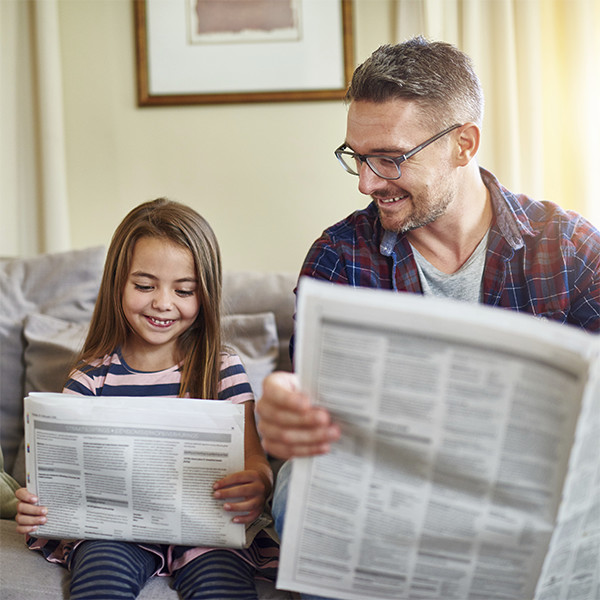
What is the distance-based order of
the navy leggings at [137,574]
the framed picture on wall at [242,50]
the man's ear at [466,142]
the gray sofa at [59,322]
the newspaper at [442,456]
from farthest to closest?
1. the framed picture on wall at [242,50]
2. the gray sofa at [59,322]
3. the man's ear at [466,142]
4. the navy leggings at [137,574]
5. the newspaper at [442,456]

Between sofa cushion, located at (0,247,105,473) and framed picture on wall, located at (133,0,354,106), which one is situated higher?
framed picture on wall, located at (133,0,354,106)

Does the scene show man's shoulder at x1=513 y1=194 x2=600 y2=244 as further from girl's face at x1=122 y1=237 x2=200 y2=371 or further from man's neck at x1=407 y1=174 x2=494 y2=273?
girl's face at x1=122 y1=237 x2=200 y2=371

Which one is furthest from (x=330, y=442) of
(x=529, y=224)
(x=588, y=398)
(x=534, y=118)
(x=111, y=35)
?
(x=111, y=35)

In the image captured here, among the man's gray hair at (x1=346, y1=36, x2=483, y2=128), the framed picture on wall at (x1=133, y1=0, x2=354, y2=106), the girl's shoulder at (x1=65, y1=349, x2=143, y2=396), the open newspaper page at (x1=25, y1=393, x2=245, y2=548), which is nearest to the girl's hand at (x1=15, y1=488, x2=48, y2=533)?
the open newspaper page at (x1=25, y1=393, x2=245, y2=548)

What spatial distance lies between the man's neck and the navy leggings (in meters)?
0.67

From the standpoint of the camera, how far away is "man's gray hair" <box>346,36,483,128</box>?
47.8 inches

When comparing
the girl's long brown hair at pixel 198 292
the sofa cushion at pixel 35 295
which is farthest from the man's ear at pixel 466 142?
the sofa cushion at pixel 35 295

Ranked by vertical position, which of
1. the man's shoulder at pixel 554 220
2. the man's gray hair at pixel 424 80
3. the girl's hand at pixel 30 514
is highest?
Answer: the man's gray hair at pixel 424 80

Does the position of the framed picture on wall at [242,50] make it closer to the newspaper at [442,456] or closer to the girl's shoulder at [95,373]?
Result: the girl's shoulder at [95,373]

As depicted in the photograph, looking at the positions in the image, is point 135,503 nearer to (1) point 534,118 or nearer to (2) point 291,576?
(2) point 291,576

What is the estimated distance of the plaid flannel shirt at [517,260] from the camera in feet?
3.95

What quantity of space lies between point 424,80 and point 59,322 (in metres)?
1.06

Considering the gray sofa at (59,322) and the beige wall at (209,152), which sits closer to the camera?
the gray sofa at (59,322)

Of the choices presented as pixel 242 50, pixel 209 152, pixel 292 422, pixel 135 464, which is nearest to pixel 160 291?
pixel 135 464
